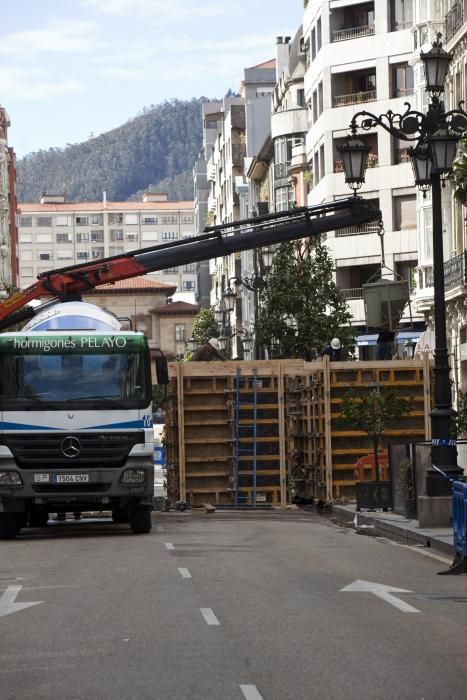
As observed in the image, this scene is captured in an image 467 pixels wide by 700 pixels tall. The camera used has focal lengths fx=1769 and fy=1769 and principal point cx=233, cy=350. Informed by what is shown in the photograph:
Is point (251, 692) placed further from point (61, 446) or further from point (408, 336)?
point (408, 336)

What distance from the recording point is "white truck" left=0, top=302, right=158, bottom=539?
2727 centimetres

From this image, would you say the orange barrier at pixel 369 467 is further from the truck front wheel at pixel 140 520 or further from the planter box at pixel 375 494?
the truck front wheel at pixel 140 520

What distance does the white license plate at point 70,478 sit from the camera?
27.3m

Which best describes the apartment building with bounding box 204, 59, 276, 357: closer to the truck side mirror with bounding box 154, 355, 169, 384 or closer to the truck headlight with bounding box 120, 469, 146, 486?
the truck side mirror with bounding box 154, 355, 169, 384

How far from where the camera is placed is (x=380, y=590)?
1706cm

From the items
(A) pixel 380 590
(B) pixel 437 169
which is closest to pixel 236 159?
(B) pixel 437 169

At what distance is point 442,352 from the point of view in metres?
26.4

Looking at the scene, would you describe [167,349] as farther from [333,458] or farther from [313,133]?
[333,458]

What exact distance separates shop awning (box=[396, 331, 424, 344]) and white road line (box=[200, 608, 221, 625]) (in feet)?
148

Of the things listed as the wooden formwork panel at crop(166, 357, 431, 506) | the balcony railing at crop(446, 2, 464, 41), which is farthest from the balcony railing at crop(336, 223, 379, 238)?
the wooden formwork panel at crop(166, 357, 431, 506)

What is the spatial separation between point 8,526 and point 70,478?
1.44m

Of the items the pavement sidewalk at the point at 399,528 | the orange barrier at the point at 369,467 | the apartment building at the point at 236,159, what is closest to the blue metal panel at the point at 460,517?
the pavement sidewalk at the point at 399,528

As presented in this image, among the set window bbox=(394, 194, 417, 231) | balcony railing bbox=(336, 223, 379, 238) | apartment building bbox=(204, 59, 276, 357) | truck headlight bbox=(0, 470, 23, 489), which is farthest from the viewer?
apartment building bbox=(204, 59, 276, 357)

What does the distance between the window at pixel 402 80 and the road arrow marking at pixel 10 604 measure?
56184mm
